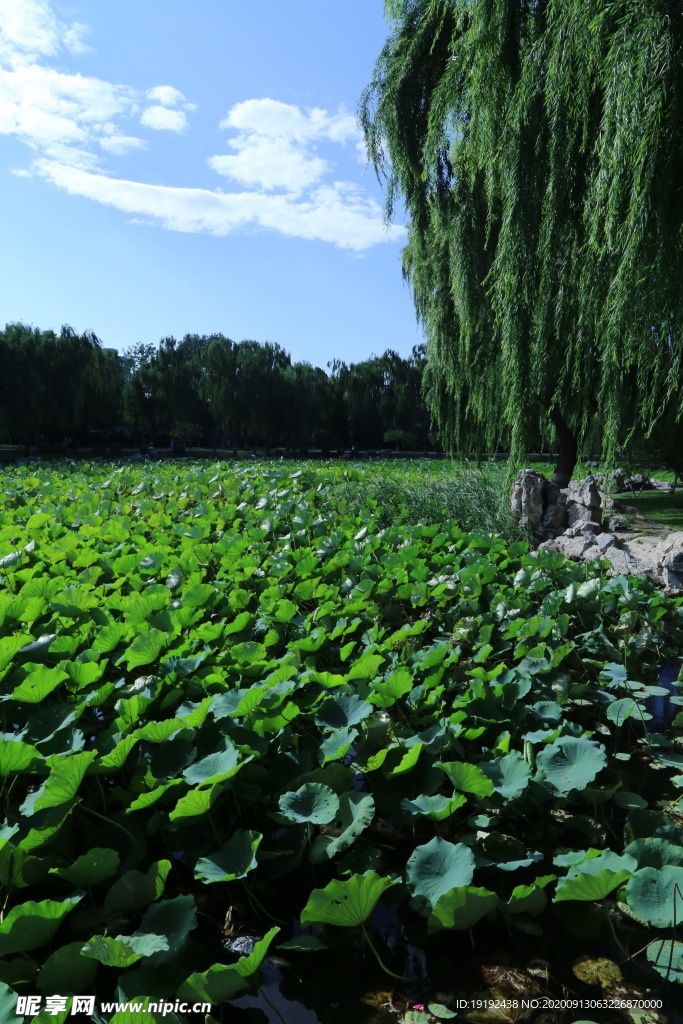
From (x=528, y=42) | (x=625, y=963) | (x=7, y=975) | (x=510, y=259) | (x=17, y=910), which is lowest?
(x=625, y=963)

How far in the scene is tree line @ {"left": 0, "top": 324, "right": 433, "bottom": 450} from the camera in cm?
2281

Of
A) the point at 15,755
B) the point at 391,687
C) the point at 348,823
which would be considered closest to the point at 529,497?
the point at 391,687

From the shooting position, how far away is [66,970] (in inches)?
43.4

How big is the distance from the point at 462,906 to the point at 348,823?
0.34 meters

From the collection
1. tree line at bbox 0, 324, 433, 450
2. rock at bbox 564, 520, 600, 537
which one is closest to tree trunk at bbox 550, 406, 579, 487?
rock at bbox 564, 520, 600, 537

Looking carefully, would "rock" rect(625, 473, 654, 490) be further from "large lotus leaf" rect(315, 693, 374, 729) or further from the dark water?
"large lotus leaf" rect(315, 693, 374, 729)

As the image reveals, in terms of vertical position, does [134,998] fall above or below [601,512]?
below

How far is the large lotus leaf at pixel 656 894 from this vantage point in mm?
1218

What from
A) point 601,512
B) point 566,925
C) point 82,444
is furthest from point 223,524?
point 82,444

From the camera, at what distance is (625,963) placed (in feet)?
Answer: 4.45

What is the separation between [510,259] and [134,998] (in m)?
4.38

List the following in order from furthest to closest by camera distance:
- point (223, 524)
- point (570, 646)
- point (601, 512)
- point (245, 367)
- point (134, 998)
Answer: point (245, 367) < point (601, 512) < point (223, 524) < point (570, 646) < point (134, 998)

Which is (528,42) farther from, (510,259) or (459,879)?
(459,879)

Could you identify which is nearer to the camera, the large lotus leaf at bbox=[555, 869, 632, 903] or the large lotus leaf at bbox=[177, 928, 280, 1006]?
the large lotus leaf at bbox=[177, 928, 280, 1006]
